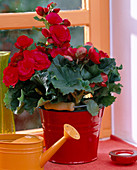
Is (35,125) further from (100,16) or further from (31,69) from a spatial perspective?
(100,16)

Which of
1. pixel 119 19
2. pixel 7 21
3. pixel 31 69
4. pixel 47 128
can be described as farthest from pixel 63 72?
pixel 119 19

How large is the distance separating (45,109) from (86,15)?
19.7 inches

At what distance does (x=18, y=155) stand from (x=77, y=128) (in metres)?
0.25

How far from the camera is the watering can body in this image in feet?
3.35

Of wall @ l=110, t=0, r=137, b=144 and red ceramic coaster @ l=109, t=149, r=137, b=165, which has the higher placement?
wall @ l=110, t=0, r=137, b=144

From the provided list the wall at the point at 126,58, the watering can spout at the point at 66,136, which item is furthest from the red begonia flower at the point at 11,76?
the wall at the point at 126,58

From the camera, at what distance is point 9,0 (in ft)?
4.58

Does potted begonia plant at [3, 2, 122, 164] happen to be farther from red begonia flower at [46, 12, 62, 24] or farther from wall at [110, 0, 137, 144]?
wall at [110, 0, 137, 144]

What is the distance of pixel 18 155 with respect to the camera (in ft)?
3.36

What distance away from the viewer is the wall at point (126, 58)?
1.44m

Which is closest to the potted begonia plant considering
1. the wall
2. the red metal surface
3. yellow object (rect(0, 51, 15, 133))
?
the red metal surface

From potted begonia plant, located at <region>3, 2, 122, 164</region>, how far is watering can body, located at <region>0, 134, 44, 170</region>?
15 centimetres

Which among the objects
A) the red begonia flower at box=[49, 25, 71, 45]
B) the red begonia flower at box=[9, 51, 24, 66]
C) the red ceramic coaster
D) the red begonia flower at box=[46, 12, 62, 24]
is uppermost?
the red begonia flower at box=[46, 12, 62, 24]

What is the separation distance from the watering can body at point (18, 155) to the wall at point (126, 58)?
560 mm
